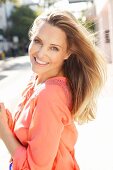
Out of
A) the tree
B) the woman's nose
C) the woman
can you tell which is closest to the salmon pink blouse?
the woman

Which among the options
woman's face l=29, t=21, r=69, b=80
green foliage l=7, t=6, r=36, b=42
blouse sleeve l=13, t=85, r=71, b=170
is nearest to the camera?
blouse sleeve l=13, t=85, r=71, b=170

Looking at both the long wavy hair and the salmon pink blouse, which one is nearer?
the salmon pink blouse

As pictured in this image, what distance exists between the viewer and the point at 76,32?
1.94m

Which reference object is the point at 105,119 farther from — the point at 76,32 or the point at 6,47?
the point at 6,47

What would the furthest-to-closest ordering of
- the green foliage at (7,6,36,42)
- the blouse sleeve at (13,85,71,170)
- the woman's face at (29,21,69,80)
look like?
the green foliage at (7,6,36,42) < the woman's face at (29,21,69,80) < the blouse sleeve at (13,85,71,170)

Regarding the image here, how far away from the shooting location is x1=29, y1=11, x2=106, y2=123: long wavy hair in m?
1.92

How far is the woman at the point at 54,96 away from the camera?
1.78 meters

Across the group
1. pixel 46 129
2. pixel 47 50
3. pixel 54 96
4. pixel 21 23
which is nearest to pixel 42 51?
pixel 47 50

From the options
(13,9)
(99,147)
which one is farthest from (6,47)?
(99,147)

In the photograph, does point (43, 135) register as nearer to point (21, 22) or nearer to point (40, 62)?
point (40, 62)

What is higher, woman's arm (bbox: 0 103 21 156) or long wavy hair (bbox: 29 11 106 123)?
long wavy hair (bbox: 29 11 106 123)

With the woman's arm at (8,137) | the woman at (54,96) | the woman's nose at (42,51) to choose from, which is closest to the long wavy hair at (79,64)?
the woman at (54,96)

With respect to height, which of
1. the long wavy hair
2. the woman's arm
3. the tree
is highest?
the long wavy hair

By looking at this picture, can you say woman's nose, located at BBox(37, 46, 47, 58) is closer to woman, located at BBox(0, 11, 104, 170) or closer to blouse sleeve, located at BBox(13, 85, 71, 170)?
woman, located at BBox(0, 11, 104, 170)
